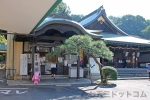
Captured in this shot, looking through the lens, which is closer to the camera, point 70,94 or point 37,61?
point 70,94

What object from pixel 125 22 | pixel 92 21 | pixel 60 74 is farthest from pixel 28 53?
pixel 125 22

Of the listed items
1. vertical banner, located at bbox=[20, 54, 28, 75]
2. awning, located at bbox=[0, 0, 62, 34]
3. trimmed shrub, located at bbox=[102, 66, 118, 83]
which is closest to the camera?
awning, located at bbox=[0, 0, 62, 34]

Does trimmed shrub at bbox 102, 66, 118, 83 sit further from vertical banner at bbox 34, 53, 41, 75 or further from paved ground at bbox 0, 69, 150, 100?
vertical banner at bbox 34, 53, 41, 75

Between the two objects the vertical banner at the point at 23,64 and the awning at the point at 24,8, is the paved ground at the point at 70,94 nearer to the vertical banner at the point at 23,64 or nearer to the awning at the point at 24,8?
the awning at the point at 24,8

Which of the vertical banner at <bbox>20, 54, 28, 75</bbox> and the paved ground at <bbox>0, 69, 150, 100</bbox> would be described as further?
the vertical banner at <bbox>20, 54, 28, 75</bbox>

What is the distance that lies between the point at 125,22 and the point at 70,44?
55915 mm

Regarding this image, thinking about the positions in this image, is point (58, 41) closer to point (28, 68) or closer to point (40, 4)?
point (28, 68)

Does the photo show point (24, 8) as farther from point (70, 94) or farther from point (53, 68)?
point (53, 68)

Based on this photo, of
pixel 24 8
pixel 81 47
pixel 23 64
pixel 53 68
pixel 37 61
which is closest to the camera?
pixel 24 8

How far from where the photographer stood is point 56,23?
12453 mm

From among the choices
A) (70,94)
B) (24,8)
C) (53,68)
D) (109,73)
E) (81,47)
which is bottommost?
(70,94)

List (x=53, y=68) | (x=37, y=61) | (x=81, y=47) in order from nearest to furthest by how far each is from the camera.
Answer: (x=81, y=47), (x=37, y=61), (x=53, y=68)

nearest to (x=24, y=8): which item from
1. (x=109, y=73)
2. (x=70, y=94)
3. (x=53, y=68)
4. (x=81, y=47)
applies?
(x=70, y=94)

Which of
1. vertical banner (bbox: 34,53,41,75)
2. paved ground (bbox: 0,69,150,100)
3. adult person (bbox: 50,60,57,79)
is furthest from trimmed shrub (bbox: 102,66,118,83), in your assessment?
vertical banner (bbox: 34,53,41,75)
